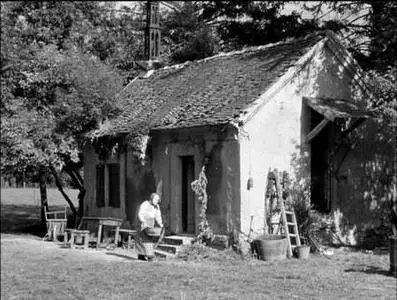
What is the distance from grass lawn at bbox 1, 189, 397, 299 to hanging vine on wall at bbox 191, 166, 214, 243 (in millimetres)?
944

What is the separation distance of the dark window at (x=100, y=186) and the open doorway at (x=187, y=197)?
4.17 m

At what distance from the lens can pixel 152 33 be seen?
2464cm

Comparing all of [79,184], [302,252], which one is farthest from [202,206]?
[79,184]

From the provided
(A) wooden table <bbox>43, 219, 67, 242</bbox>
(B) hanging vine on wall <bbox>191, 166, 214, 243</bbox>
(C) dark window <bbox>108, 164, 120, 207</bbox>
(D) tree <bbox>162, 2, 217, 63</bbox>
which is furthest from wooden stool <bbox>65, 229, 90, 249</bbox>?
(D) tree <bbox>162, 2, 217, 63</bbox>

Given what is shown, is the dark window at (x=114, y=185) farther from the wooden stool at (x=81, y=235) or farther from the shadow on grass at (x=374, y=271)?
the shadow on grass at (x=374, y=271)

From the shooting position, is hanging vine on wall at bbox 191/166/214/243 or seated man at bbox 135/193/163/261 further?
hanging vine on wall at bbox 191/166/214/243

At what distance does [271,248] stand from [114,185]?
7.06 metres

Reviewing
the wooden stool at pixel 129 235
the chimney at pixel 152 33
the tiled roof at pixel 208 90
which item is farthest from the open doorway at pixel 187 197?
the chimney at pixel 152 33

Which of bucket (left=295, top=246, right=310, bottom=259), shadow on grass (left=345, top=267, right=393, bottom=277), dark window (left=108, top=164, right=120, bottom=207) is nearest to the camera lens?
shadow on grass (left=345, top=267, right=393, bottom=277)

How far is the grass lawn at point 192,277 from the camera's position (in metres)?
10.0

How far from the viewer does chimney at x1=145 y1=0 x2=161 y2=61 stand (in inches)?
966

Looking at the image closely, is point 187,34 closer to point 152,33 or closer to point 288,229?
point 152,33

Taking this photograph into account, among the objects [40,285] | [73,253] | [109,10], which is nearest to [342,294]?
[40,285]

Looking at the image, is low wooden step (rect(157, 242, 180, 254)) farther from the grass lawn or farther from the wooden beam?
the wooden beam
